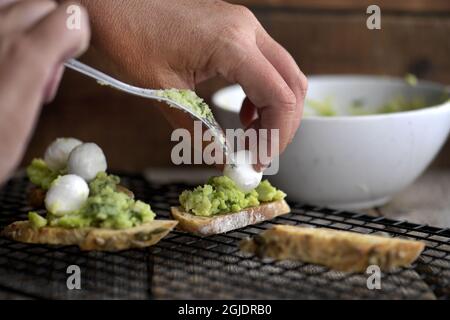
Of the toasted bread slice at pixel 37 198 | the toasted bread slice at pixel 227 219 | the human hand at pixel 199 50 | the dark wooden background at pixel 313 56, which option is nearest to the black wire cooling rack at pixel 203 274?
the toasted bread slice at pixel 227 219

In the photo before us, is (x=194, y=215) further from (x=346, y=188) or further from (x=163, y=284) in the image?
(x=346, y=188)

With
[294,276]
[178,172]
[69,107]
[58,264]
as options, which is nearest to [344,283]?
[294,276]

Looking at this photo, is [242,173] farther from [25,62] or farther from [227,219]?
[25,62]

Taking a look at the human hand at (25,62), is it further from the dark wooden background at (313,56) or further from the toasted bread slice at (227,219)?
the dark wooden background at (313,56)

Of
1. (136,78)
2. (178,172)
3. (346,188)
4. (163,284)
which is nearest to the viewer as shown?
(163,284)

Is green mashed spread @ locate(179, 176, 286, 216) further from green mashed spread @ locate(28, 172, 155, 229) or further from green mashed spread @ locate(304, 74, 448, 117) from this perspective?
green mashed spread @ locate(304, 74, 448, 117)

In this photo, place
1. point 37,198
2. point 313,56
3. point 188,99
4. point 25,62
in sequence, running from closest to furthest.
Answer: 1. point 25,62
2. point 188,99
3. point 37,198
4. point 313,56

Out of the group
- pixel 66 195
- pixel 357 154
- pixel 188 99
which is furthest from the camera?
pixel 357 154

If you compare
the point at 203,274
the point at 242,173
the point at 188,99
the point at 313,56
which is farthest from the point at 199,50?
the point at 313,56
